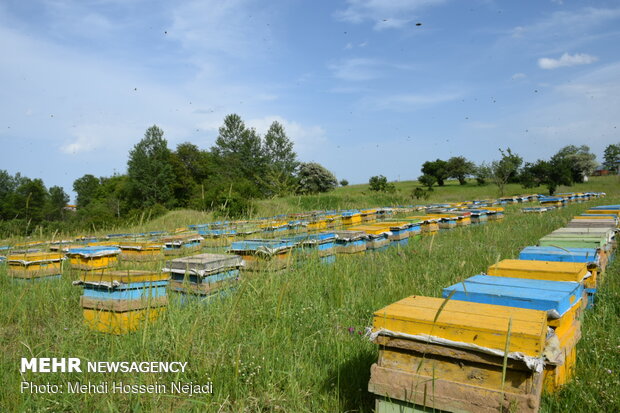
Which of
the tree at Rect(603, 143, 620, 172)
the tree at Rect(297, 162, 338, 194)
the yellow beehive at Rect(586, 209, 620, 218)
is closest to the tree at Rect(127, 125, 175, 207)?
the tree at Rect(297, 162, 338, 194)

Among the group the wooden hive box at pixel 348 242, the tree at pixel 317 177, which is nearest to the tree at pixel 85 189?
the tree at pixel 317 177

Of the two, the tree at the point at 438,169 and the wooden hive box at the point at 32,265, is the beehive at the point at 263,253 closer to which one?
the wooden hive box at the point at 32,265

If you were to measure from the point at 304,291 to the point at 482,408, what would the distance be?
2386 mm

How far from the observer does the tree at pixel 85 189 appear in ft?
242

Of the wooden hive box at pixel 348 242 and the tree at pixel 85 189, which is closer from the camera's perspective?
the wooden hive box at pixel 348 242

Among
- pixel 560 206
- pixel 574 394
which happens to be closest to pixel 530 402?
pixel 574 394

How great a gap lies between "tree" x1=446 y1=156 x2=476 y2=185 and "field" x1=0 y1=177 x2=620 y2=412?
156ft

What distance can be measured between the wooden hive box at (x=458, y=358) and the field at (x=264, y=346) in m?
0.46

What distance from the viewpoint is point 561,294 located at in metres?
2.24

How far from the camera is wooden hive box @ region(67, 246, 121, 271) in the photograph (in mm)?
5148

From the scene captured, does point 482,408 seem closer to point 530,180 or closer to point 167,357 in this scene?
point 167,357

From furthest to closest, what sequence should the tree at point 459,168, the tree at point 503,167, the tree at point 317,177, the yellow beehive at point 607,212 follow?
the tree at point 459,168, the tree at point 317,177, the tree at point 503,167, the yellow beehive at point 607,212

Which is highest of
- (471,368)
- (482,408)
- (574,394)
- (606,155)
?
(606,155)

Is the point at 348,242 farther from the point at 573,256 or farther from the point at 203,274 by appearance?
the point at 573,256
